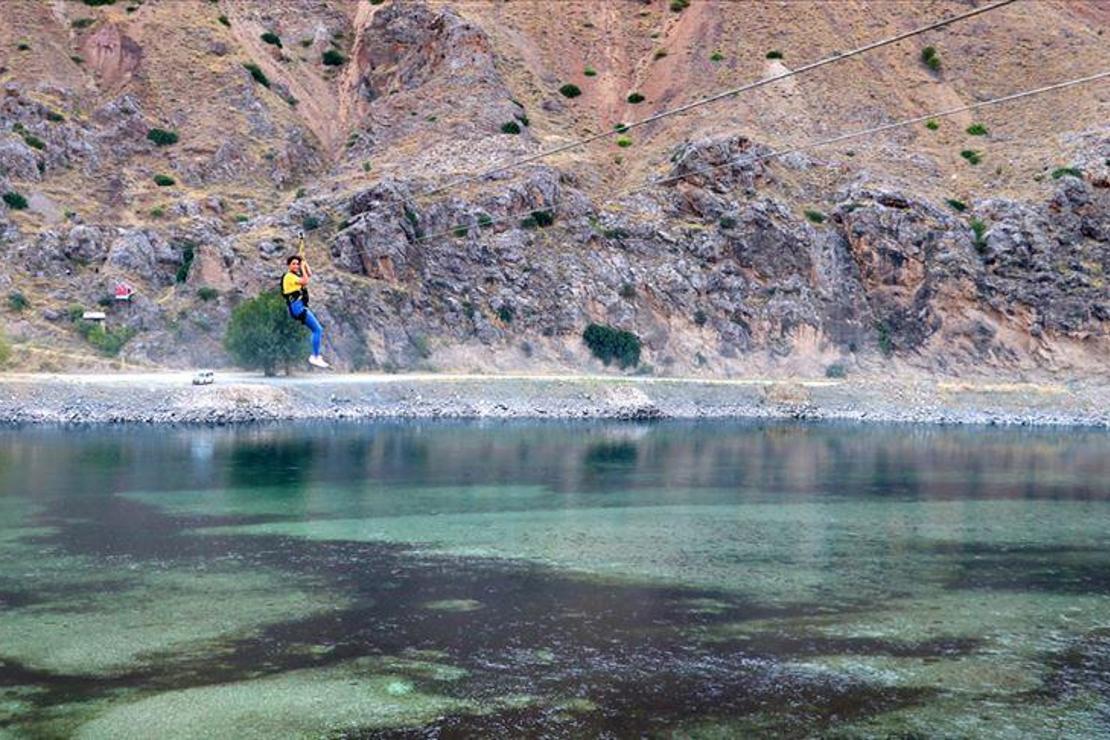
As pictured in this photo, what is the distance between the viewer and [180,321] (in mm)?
66188

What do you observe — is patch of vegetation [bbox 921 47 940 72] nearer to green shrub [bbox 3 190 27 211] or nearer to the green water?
the green water

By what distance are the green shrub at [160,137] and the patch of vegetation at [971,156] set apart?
5534cm

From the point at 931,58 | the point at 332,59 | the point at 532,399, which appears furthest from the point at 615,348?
the point at 931,58

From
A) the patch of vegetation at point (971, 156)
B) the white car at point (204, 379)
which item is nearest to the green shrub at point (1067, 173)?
the patch of vegetation at point (971, 156)

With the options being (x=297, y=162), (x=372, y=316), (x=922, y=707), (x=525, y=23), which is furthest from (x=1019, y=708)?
(x=525, y=23)

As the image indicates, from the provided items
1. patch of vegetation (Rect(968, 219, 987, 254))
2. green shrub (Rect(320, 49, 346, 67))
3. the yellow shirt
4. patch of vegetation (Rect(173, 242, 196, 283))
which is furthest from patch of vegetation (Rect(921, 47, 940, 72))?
the yellow shirt

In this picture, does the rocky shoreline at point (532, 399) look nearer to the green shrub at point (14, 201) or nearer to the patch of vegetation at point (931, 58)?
the green shrub at point (14, 201)

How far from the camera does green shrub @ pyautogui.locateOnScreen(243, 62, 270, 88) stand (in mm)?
86312

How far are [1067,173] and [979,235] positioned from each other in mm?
7576

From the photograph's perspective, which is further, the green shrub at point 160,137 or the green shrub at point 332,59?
the green shrub at point 332,59

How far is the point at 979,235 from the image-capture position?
77.5 meters

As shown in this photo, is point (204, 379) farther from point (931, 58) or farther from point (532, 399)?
point (931, 58)

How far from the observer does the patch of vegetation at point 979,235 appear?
3027 inches

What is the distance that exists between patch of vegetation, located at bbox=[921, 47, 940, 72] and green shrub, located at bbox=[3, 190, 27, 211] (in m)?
66.3
